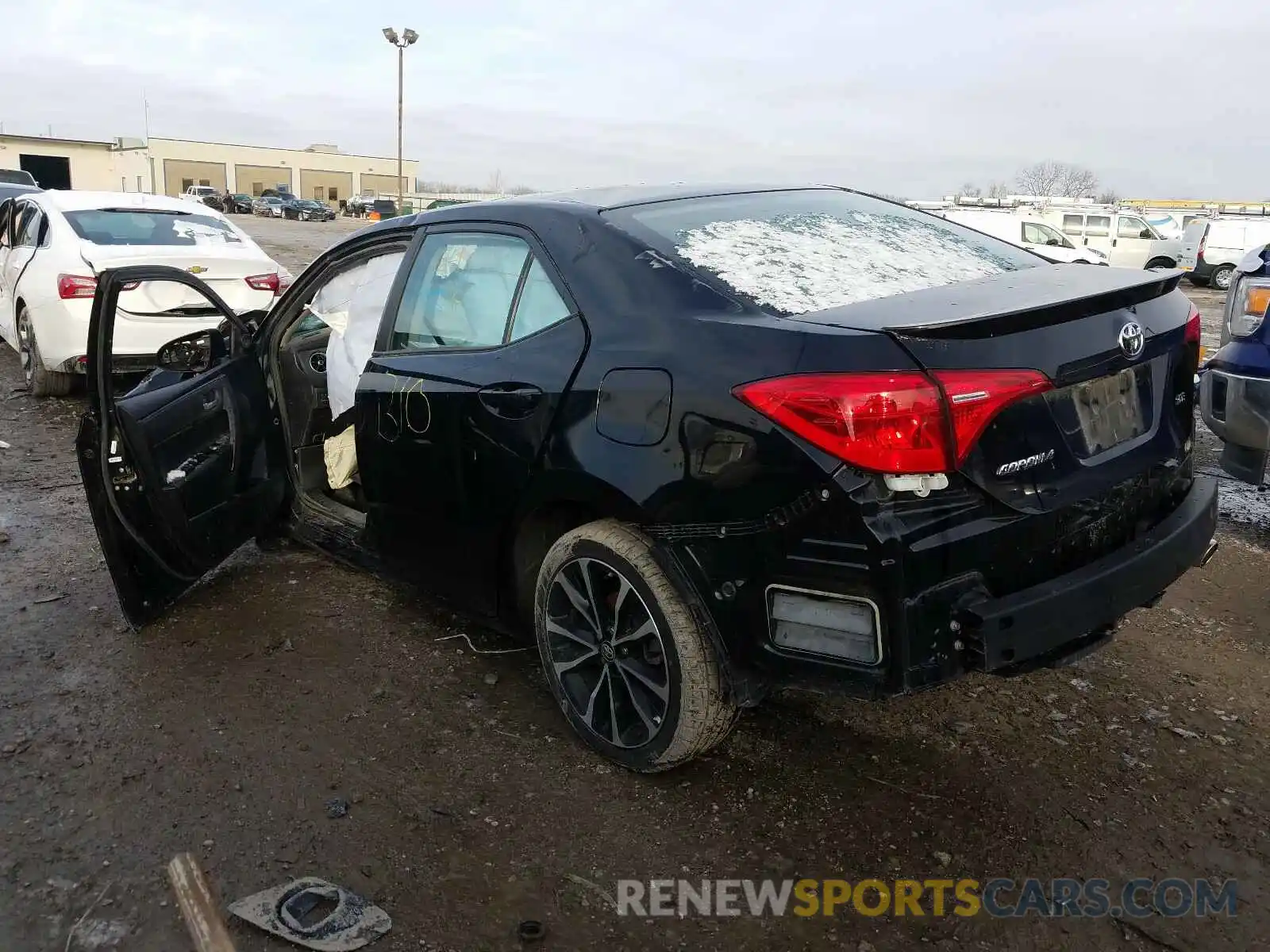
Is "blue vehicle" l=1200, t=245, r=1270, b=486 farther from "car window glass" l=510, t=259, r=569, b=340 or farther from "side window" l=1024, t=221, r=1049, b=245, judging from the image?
"side window" l=1024, t=221, r=1049, b=245

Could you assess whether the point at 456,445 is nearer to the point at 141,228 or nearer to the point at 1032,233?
the point at 141,228

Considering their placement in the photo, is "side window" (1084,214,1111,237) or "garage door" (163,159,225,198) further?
"garage door" (163,159,225,198)

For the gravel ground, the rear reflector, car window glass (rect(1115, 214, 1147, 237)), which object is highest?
car window glass (rect(1115, 214, 1147, 237))

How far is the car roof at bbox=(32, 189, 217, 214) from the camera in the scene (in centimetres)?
805

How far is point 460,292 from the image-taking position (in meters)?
3.32

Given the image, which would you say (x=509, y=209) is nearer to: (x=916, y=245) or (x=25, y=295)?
(x=916, y=245)

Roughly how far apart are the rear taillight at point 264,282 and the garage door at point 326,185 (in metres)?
84.6

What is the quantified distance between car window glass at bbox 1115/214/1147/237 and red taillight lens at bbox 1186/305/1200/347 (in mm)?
23631

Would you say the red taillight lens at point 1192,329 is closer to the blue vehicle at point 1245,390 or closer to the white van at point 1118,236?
the blue vehicle at point 1245,390

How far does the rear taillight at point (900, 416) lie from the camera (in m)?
2.19

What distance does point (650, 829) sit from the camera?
8.64 ft

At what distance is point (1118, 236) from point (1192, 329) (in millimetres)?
23865

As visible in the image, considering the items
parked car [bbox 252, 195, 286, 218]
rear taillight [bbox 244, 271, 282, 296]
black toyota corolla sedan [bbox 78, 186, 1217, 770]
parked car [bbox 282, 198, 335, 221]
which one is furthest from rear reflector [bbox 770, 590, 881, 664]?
parked car [bbox 252, 195, 286, 218]

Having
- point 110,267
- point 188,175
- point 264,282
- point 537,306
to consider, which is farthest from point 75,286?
point 188,175
